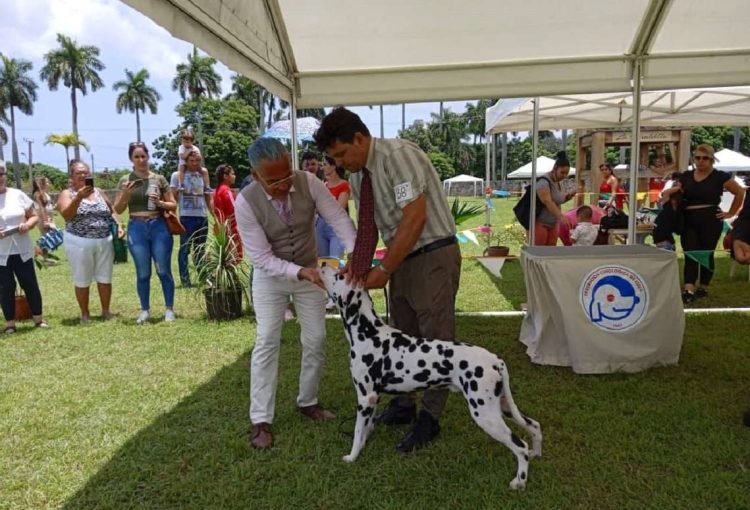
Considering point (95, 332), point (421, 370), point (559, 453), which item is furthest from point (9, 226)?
point (559, 453)

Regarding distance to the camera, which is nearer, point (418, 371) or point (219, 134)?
point (418, 371)

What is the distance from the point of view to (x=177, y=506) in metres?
2.69

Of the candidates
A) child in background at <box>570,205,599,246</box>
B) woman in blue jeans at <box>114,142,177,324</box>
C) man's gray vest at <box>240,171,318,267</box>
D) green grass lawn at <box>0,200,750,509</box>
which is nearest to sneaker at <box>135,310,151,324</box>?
woman in blue jeans at <box>114,142,177,324</box>

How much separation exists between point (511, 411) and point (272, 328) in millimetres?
1447

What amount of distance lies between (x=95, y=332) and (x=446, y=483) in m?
4.70

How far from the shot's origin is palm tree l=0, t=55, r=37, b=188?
59463 mm

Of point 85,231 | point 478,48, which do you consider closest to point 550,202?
point 478,48

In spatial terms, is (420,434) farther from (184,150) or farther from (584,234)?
(584,234)

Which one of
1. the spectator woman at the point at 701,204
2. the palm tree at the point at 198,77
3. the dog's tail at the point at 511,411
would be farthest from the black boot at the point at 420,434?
the palm tree at the point at 198,77

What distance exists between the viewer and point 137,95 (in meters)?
64.5

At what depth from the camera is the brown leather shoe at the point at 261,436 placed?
3.20m

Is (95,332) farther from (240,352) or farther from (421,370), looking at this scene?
(421,370)

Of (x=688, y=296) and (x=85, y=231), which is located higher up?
(x=85, y=231)

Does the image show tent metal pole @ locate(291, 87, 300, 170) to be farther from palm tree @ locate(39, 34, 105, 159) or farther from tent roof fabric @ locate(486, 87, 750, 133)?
palm tree @ locate(39, 34, 105, 159)
